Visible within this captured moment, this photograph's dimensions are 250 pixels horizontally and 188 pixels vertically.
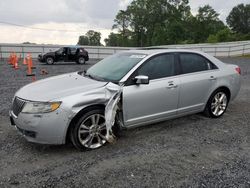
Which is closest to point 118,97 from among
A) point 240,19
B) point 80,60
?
point 80,60

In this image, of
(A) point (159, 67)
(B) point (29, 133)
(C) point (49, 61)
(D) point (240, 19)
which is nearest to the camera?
(B) point (29, 133)

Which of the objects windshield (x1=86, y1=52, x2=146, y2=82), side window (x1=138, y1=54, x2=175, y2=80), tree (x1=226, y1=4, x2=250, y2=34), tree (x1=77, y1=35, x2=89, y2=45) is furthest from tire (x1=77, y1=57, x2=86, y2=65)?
tree (x1=226, y1=4, x2=250, y2=34)

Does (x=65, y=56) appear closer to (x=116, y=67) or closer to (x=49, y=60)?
(x=49, y=60)

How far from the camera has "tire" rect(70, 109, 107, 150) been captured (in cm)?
400

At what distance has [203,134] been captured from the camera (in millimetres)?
4887

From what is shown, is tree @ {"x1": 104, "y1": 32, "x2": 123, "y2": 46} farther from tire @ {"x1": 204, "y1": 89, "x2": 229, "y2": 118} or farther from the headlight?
the headlight

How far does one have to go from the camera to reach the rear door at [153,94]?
4391 mm

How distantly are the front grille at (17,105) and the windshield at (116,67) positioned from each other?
137cm

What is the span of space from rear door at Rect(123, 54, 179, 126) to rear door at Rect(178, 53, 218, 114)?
19 centimetres

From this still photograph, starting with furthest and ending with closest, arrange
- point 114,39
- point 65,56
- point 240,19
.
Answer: point 240,19 → point 114,39 → point 65,56

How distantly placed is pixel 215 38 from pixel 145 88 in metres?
73.4

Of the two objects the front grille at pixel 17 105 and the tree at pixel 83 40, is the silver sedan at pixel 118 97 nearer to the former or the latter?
the front grille at pixel 17 105

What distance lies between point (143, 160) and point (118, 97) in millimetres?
1055

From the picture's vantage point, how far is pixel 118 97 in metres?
4.24
